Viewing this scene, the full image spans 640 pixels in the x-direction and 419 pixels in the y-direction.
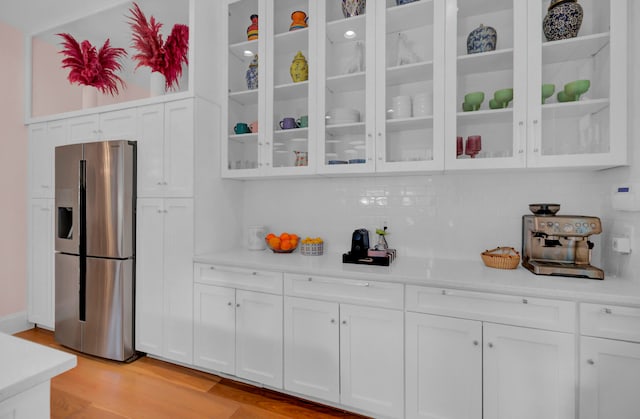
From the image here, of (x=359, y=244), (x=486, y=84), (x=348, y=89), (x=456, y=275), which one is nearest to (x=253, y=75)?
(x=348, y=89)

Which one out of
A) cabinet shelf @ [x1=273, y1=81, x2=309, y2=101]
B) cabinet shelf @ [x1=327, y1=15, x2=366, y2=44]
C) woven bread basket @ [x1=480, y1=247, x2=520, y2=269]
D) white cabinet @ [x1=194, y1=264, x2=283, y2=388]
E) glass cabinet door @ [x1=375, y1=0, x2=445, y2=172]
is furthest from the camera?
cabinet shelf @ [x1=273, y1=81, x2=309, y2=101]

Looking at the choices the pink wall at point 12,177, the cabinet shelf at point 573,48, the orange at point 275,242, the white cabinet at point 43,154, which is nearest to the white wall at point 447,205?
the cabinet shelf at point 573,48

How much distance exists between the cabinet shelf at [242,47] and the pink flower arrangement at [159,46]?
1.23 feet

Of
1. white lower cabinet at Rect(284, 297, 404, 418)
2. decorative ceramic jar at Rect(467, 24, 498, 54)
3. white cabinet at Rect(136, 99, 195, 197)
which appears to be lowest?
white lower cabinet at Rect(284, 297, 404, 418)

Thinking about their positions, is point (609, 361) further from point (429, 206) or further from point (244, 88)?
point (244, 88)

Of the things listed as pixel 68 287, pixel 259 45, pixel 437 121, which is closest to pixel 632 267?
pixel 437 121

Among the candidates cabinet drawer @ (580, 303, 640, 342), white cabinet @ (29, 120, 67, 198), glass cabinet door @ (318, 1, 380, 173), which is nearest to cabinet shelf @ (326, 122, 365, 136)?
glass cabinet door @ (318, 1, 380, 173)

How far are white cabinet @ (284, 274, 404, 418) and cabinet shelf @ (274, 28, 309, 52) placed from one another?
176 cm

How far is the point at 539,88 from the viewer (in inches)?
70.1

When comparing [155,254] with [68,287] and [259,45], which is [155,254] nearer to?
[68,287]

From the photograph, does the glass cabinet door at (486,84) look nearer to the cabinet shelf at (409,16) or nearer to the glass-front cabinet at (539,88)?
the glass-front cabinet at (539,88)

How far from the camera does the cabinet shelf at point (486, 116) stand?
187 centimetres

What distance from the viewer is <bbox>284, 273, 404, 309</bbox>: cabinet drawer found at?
5.87 ft

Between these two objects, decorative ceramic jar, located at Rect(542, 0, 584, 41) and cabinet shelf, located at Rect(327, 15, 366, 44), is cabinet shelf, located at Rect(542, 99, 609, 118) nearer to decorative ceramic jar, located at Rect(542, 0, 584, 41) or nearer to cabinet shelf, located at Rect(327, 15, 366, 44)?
decorative ceramic jar, located at Rect(542, 0, 584, 41)
